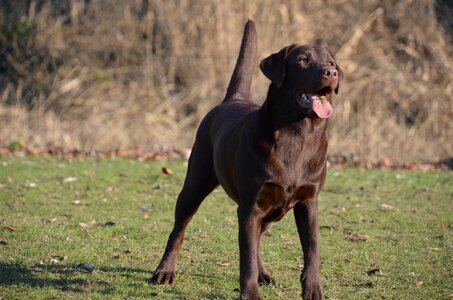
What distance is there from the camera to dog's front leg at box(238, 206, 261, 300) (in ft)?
14.5

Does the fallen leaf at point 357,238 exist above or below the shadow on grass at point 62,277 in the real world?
below

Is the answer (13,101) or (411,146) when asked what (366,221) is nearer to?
(411,146)

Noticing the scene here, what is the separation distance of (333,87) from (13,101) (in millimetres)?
9694

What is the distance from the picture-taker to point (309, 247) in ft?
15.3

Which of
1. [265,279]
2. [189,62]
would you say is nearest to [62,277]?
[265,279]

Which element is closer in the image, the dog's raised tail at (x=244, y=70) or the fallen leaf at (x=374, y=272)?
the fallen leaf at (x=374, y=272)

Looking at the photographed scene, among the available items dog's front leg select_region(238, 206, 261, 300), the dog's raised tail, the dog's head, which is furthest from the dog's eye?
the dog's raised tail

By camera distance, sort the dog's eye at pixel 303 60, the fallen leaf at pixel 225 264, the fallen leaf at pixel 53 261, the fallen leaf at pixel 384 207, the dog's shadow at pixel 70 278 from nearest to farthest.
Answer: the dog's eye at pixel 303 60
the dog's shadow at pixel 70 278
the fallen leaf at pixel 53 261
the fallen leaf at pixel 225 264
the fallen leaf at pixel 384 207

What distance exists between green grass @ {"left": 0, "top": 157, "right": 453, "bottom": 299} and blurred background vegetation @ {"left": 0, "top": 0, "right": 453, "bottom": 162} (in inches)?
111

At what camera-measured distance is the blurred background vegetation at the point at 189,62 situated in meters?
13.0

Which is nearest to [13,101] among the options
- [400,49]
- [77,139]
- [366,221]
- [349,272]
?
[77,139]

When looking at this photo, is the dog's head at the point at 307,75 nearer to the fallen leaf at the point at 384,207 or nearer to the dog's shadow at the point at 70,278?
the dog's shadow at the point at 70,278

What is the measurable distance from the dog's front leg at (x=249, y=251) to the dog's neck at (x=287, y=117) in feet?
1.70

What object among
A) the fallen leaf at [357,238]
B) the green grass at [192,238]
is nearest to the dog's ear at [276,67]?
the green grass at [192,238]
